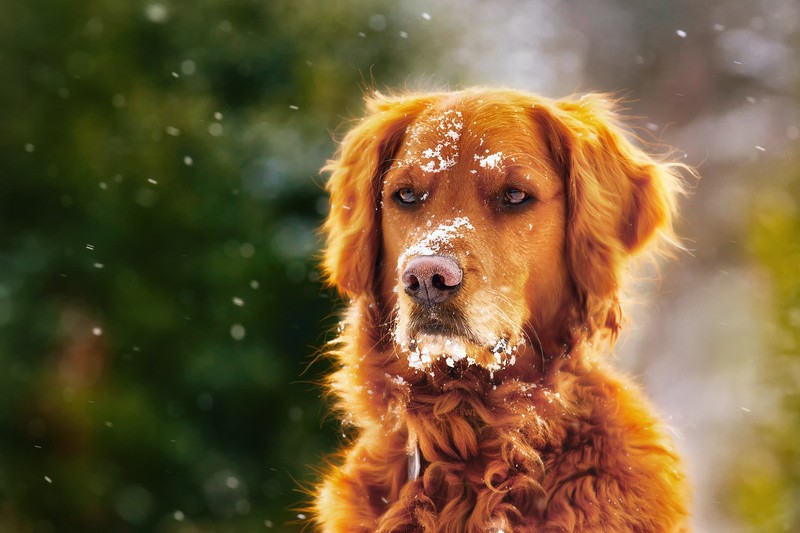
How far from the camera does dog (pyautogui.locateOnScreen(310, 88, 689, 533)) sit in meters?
2.71

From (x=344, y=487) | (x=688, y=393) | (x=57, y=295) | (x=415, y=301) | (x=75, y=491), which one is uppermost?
(x=415, y=301)

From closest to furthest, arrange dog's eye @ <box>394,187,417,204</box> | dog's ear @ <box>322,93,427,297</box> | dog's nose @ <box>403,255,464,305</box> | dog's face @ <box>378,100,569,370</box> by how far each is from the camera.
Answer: dog's nose @ <box>403,255,464,305</box>, dog's face @ <box>378,100,569,370</box>, dog's eye @ <box>394,187,417,204</box>, dog's ear @ <box>322,93,427,297</box>

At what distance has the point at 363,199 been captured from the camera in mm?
3291

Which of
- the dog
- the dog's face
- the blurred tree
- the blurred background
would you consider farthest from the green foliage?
the dog's face

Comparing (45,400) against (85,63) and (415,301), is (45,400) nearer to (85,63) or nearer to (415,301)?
(85,63)

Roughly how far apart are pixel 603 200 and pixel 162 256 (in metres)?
5.12

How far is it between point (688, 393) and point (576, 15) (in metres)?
6.46

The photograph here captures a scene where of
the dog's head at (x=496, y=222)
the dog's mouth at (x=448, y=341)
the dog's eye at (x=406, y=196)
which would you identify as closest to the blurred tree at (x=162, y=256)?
the dog's head at (x=496, y=222)

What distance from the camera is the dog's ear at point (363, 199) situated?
128 inches

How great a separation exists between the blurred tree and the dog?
3837mm

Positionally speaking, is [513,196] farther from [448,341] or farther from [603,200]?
[448,341]

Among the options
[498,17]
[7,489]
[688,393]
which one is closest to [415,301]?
[7,489]

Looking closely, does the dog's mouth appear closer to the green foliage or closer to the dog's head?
the dog's head

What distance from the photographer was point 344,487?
116 inches
